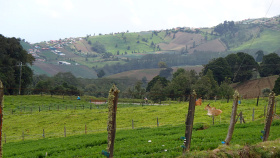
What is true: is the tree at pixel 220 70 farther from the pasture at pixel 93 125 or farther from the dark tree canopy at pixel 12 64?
the dark tree canopy at pixel 12 64

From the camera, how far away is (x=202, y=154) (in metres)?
13.9

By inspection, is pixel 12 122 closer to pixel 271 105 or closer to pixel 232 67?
pixel 271 105

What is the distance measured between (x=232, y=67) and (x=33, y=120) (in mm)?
80696

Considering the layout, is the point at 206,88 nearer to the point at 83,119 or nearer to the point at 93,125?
the point at 83,119

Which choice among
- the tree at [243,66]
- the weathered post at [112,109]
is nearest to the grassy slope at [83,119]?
the weathered post at [112,109]

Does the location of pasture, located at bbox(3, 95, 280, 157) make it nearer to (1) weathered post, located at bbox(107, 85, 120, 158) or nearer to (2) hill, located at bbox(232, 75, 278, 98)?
(1) weathered post, located at bbox(107, 85, 120, 158)

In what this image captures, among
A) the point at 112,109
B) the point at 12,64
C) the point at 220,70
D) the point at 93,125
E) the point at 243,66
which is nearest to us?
the point at 112,109

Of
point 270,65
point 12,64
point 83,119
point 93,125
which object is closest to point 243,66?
point 270,65

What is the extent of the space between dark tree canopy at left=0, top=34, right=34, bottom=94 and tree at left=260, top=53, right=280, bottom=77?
77017mm

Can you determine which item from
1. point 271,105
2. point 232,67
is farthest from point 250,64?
point 271,105

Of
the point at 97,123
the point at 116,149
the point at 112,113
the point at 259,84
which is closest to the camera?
the point at 112,113

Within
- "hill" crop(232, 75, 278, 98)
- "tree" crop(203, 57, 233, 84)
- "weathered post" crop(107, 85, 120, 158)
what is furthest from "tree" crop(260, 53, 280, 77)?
"weathered post" crop(107, 85, 120, 158)

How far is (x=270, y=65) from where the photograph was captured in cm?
12369

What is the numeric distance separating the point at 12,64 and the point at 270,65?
272 ft
